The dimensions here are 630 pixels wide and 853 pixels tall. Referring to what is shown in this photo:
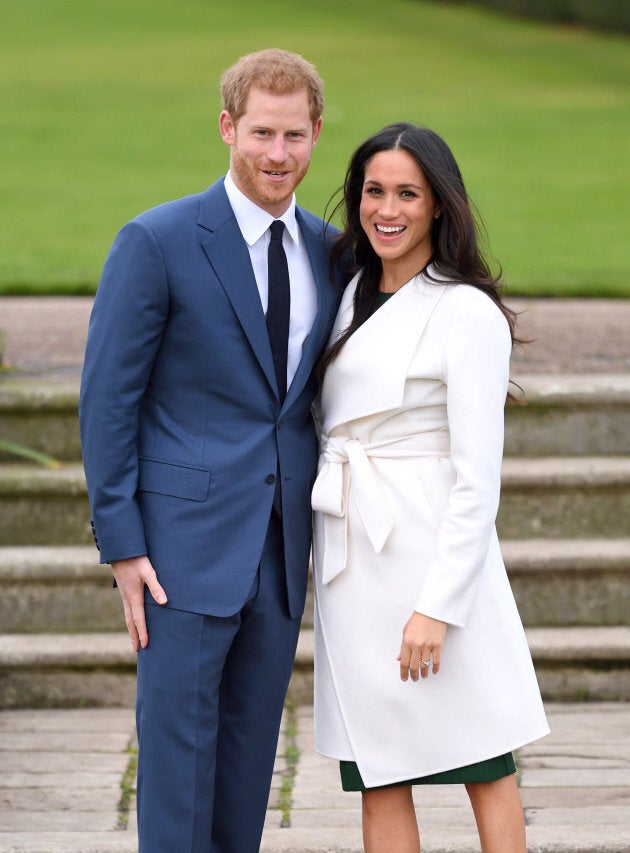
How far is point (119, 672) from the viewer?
4.07 metres

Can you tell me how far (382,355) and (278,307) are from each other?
9.8 inches

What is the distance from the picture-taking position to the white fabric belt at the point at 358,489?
2639 millimetres

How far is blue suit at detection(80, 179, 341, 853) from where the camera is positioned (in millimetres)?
2611

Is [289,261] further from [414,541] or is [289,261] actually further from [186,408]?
[414,541]

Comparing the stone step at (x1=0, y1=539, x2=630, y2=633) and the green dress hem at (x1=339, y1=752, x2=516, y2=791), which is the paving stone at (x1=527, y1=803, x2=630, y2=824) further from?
the stone step at (x1=0, y1=539, x2=630, y2=633)

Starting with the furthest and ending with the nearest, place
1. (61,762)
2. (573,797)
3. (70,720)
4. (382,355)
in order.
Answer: (70,720) < (61,762) < (573,797) < (382,355)

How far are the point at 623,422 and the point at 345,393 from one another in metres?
2.21

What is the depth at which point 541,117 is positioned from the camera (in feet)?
42.5

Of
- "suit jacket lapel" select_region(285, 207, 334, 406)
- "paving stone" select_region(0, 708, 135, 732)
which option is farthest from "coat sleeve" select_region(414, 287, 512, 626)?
"paving stone" select_region(0, 708, 135, 732)

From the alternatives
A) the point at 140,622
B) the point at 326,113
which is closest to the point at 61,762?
the point at 140,622

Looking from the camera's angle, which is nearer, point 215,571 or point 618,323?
point 215,571

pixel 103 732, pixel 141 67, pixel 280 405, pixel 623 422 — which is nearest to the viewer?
pixel 280 405

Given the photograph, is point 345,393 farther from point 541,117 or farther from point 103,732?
point 541,117

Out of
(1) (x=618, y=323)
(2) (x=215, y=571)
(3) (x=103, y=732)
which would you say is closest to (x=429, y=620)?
(2) (x=215, y=571)
